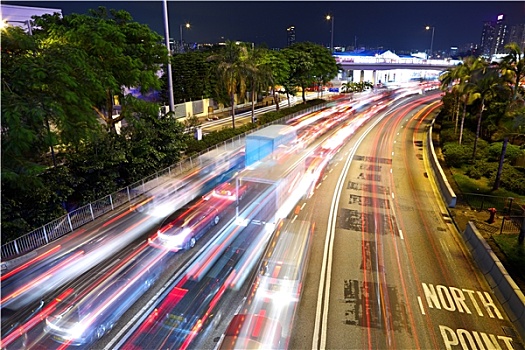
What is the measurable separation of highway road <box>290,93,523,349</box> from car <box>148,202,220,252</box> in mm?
5177

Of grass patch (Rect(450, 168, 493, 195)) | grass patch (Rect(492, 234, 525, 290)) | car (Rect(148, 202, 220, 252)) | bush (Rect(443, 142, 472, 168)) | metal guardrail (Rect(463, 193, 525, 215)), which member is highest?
bush (Rect(443, 142, 472, 168))

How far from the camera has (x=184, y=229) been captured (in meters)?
15.2

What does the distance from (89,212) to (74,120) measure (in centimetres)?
461

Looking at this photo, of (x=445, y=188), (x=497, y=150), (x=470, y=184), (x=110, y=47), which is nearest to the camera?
(x=110, y=47)

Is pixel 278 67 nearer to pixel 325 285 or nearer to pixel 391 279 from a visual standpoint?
pixel 391 279

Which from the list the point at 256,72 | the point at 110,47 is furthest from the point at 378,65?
the point at 110,47

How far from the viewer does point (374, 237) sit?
54.4 ft

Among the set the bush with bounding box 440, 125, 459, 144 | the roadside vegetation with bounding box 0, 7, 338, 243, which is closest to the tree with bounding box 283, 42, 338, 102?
the bush with bounding box 440, 125, 459, 144

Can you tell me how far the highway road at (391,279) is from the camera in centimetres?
1055

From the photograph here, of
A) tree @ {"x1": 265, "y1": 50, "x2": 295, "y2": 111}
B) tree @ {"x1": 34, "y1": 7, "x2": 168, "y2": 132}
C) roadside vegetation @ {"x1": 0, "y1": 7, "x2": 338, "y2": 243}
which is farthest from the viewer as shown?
tree @ {"x1": 265, "y1": 50, "x2": 295, "y2": 111}

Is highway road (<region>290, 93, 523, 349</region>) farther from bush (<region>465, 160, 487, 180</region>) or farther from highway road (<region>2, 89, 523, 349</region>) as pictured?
bush (<region>465, 160, 487, 180</region>)

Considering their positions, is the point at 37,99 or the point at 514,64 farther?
the point at 514,64

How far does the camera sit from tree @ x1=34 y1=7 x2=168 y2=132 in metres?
18.8

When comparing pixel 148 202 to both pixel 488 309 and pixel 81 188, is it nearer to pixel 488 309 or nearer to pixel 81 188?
pixel 81 188
